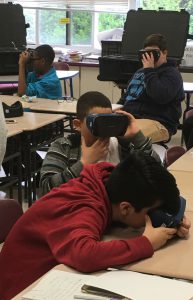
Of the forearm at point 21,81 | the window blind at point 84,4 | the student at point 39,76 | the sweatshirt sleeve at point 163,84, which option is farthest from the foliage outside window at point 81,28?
the sweatshirt sleeve at point 163,84

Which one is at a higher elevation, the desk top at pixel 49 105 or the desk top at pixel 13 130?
the desk top at pixel 13 130

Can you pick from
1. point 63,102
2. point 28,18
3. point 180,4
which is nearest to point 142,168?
point 63,102

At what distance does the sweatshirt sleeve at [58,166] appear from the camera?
1.86m

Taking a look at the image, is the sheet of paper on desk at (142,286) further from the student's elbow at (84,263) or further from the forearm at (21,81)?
the forearm at (21,81)

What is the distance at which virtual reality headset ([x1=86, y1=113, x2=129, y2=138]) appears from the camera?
5.87 feet

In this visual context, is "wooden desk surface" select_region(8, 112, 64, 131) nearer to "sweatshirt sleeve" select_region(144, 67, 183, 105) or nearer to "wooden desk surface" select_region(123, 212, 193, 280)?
"sweatshirt sleeve" select_region(144, 67, 183, 105)

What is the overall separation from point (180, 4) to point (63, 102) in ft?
9.38

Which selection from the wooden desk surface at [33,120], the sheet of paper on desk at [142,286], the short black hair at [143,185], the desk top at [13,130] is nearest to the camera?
the sheet of paper on desk at [142,286]

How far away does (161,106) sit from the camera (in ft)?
12.0

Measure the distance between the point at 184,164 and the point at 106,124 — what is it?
0.87 metres

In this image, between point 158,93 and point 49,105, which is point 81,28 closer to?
point 49,105

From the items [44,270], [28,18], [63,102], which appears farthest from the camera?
[28,18]

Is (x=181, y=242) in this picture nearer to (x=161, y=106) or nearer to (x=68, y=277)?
(x=68, y=277)

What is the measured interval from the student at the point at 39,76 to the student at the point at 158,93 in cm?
101
